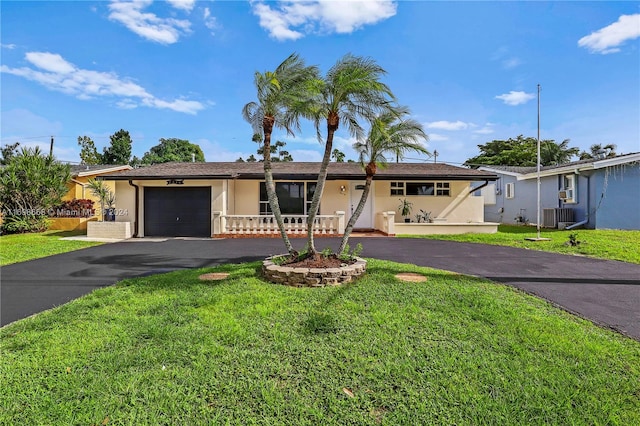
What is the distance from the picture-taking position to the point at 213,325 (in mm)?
3666

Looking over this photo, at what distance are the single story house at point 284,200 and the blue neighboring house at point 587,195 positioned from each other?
4.33 meters

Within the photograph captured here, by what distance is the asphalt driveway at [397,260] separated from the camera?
4645mm

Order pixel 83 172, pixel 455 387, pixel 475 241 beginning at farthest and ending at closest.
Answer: pixel 83 172
pixel 475 241
pixel 455 387

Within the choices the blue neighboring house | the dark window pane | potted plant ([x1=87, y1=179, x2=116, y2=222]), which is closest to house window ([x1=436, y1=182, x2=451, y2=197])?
the dark window pane

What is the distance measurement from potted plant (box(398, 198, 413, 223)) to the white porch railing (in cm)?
336

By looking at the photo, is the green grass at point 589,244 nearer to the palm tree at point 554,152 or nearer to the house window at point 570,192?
the house window at point 570,192

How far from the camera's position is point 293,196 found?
15.0 metres

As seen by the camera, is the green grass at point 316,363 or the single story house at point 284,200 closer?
the green grass at point 316,363

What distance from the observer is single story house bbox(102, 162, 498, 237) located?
13258 millimetres

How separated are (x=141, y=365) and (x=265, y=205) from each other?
39.8 feet

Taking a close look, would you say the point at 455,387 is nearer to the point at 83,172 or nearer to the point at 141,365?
the point at 141,365

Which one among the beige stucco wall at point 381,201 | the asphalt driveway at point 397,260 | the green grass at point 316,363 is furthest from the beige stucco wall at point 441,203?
the green grass at point 316,363

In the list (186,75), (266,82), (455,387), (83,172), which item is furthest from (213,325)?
(83,172)

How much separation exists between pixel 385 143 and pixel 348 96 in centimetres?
138
